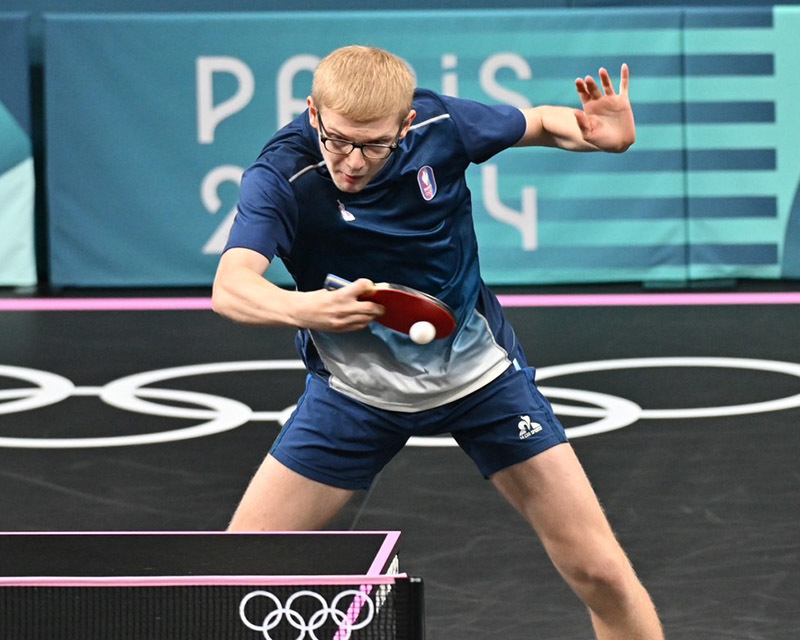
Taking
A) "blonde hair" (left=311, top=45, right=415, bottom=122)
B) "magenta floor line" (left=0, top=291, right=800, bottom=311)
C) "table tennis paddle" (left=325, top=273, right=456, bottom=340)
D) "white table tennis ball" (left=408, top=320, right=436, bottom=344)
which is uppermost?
"blonde hair" (left=311, top=45, right=415, bottom=122)

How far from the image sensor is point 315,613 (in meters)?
2.53

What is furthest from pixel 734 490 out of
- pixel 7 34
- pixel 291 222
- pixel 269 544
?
pixel 7 34

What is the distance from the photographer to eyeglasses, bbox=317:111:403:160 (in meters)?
3.32

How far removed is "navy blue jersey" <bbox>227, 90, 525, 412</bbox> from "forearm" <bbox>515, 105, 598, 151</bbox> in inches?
2.6

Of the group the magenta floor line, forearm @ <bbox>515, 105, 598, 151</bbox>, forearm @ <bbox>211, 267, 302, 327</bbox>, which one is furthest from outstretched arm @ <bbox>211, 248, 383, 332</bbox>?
Answer: the magenta floor line

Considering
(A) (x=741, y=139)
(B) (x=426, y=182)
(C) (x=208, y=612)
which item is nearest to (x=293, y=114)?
(A) (x=741, y=139)

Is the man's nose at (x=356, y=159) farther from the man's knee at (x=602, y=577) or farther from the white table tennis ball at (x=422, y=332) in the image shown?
the man's knee at (x=602, y=577)

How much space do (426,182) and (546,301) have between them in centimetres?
592

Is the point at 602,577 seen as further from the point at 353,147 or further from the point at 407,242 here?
the point at 353,147

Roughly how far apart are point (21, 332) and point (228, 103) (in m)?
2.03

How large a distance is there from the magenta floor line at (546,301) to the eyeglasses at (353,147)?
6.09m

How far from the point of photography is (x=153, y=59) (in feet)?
31.9

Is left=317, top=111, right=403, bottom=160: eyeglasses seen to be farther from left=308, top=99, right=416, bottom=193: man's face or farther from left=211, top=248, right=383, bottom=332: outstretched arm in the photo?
left=211, top=248, right=383, bottom=332: outstretched arm

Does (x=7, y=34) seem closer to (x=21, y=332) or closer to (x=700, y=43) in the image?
(x=21, y=332)
